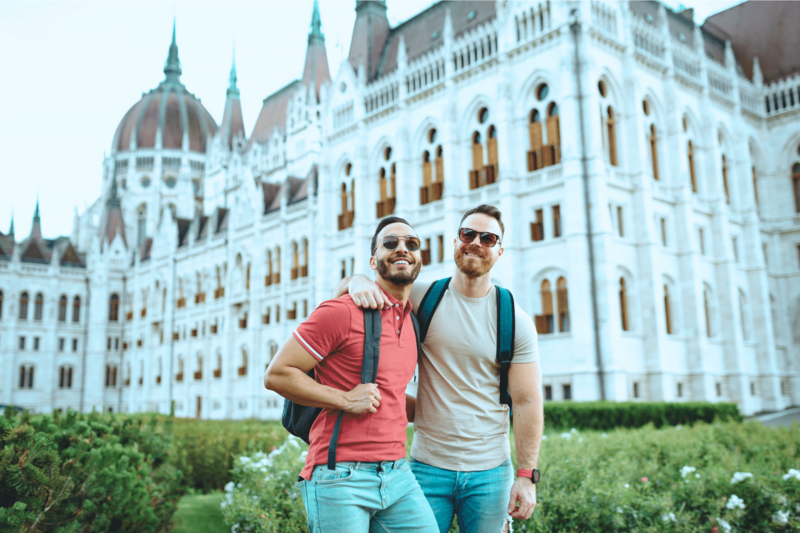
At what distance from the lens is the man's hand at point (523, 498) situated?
11.5ft

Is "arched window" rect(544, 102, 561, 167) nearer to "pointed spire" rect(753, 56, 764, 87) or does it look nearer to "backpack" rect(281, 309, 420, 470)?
"pointed spire" rect(753, 56, 764, 87)

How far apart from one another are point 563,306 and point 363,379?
22469mm

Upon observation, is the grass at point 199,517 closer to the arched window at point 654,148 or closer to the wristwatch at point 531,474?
the wristwatch at point 531,474

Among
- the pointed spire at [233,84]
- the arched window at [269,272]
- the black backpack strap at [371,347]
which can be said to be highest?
the pointed spire at [233,84]

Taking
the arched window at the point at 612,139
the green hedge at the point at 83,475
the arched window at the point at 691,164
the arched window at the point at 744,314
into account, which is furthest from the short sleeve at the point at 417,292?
the arched window at the point at 744,314

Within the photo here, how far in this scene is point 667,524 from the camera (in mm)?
5934

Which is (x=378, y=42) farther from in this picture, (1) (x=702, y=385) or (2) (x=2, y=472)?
(2) (x=2, y=472)

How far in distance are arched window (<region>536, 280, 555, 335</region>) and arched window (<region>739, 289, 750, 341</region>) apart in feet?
35.7

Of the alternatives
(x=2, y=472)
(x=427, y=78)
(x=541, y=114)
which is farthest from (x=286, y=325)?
(x=2, y=472)

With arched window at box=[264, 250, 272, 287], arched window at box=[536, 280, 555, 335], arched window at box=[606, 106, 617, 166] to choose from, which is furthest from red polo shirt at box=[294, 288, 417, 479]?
arched window at box=[264, 250, 272, 287]

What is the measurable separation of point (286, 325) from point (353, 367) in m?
36.1

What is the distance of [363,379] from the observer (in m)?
3.31

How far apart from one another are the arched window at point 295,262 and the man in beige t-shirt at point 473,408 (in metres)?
35.8

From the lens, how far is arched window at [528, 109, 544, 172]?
26.4 metres
